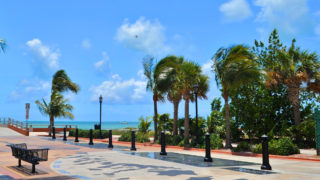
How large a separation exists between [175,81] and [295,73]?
7.97 m

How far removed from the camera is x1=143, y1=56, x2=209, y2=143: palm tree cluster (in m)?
21.0

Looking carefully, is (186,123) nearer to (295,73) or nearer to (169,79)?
(169,79)

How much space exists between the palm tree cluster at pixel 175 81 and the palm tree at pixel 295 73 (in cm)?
467

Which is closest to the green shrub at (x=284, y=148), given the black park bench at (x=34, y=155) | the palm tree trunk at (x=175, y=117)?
the palm tree trunk at (x=175, y=117)

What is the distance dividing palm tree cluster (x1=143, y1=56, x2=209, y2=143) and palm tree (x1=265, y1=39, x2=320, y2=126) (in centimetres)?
467

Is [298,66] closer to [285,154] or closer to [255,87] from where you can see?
[255,87]

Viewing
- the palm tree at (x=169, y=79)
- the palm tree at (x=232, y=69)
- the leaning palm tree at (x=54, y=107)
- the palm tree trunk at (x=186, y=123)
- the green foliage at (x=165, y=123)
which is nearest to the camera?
the palm tree at (x=232, y=69)

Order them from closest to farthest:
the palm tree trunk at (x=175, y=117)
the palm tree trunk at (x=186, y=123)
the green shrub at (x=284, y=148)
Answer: the green shrub at (x=284, y=148), the palm tree trunk at (x=186, y=123), the palm tree trunk at (x=175, y=117)

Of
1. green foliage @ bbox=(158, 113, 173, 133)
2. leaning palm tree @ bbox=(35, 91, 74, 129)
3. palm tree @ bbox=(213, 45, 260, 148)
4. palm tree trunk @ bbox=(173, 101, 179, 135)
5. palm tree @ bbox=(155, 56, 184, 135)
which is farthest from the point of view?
leaning palm tree @ bbox=(35, 91, 74, 129)

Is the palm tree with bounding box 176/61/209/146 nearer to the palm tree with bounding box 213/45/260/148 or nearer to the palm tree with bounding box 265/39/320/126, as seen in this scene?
the palm tree with bounding box 213/45/260/148

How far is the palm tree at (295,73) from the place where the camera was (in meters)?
18.7

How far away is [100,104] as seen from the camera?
29.0 meters

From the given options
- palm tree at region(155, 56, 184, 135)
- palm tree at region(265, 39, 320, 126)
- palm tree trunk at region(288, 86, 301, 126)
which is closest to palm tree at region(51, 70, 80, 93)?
palm tree at region(155, 56, 184, 135)

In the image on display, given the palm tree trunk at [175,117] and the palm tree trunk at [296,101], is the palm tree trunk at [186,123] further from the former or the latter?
the palm tree trunk at [296,101]
